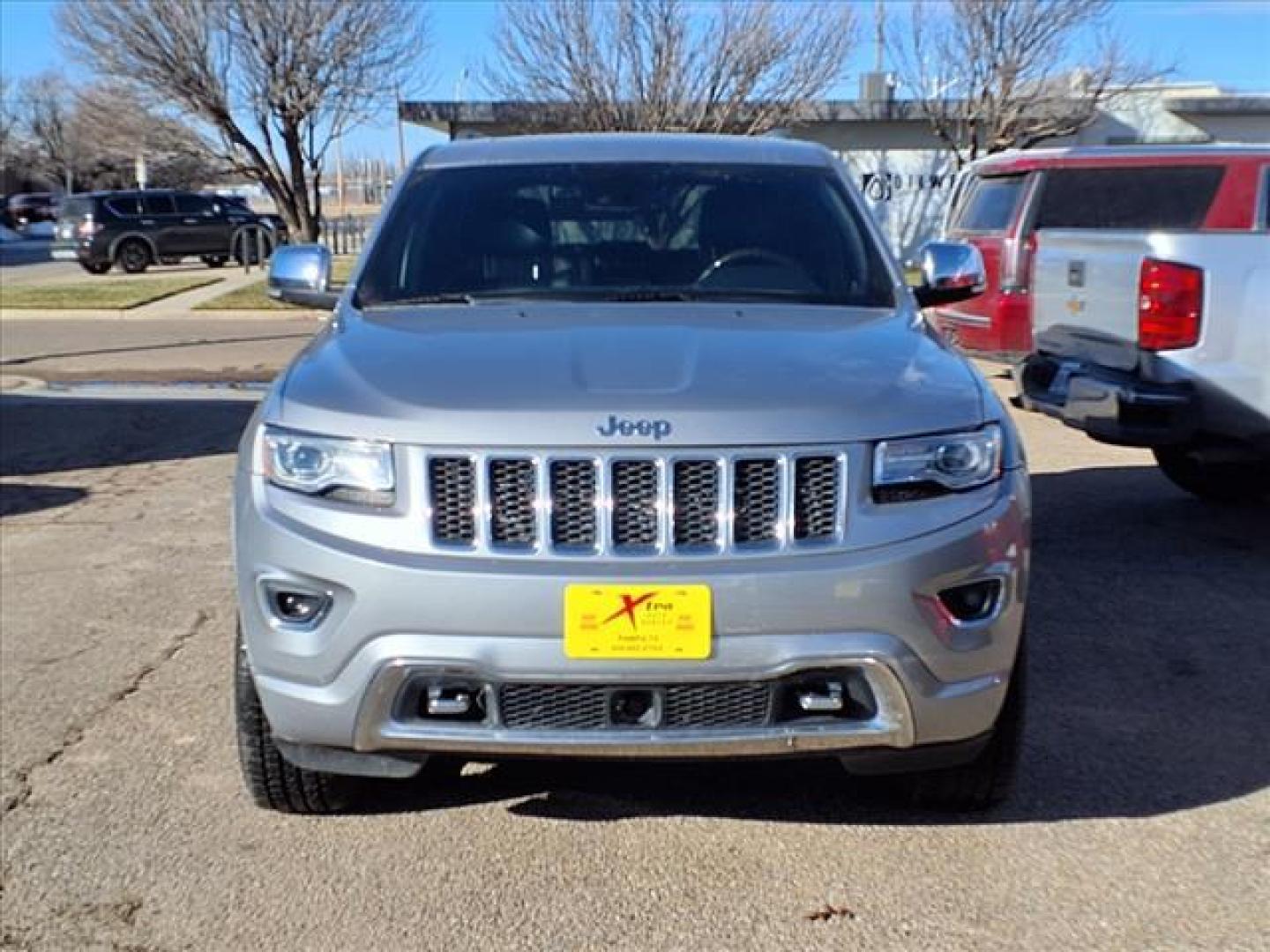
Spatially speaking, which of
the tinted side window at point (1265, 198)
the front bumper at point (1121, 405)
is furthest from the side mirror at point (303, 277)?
the tinted side window at point (1265, 198)

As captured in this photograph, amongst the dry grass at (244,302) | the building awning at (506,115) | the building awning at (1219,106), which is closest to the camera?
the dry grass at (244,302)

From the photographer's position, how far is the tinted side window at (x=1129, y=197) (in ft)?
29.9

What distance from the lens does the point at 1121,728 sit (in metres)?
4.34

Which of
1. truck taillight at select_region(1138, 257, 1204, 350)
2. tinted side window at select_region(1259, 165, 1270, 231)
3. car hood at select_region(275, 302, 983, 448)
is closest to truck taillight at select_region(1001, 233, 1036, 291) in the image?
tinted side window at select_region(1259, 165, 1270, 231)

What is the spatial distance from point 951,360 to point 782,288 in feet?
2.54

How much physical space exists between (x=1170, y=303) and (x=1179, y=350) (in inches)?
8.0

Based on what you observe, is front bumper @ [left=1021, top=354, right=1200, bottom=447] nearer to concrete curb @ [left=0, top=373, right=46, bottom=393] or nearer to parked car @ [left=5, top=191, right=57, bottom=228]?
concrete curb @ [left=0, top=373, right=46, bottom=393]

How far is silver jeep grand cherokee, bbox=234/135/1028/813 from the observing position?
9.90ft

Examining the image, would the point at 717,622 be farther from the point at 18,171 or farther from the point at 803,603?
the point at 18,171

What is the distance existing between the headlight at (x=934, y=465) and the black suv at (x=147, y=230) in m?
28.2

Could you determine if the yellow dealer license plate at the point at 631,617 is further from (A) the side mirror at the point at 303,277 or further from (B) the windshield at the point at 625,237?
(A) the side mirror at the point at 303,277

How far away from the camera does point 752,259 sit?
438 centimetres

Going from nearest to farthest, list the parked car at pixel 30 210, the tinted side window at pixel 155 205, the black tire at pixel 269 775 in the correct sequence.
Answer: the black tire at pixel 269 775, the tinted side window at pixel 155 205, the parked car at pixel 30 210

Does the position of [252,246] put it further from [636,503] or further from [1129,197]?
[636,503]
